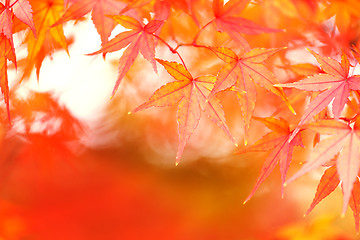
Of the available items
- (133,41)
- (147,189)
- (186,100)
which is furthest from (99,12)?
(147,189)

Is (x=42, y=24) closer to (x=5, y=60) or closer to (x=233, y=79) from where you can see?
(x=5, y=60)

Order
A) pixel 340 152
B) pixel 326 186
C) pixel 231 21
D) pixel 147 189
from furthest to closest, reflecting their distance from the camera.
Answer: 1. pixel 147 189
2. pixel 231 21
3. pixel 326 186
4. pixel 340 152

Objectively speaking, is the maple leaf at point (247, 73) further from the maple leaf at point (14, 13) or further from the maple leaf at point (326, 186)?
the maple leaf at point (14, 13)

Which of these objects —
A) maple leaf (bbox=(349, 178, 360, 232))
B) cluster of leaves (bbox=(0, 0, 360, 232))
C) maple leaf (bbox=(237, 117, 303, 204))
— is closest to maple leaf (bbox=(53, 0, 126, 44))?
cluster of leaves (bbox=(0, 0, 360, 232))

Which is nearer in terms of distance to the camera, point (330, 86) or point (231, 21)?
point (330, 86)

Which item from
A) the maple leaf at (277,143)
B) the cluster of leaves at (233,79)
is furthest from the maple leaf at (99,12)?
the maple leaf at (277,143)

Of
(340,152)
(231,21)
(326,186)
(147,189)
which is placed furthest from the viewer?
(147,189)

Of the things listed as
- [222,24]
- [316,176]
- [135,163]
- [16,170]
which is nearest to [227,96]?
[316,176]
